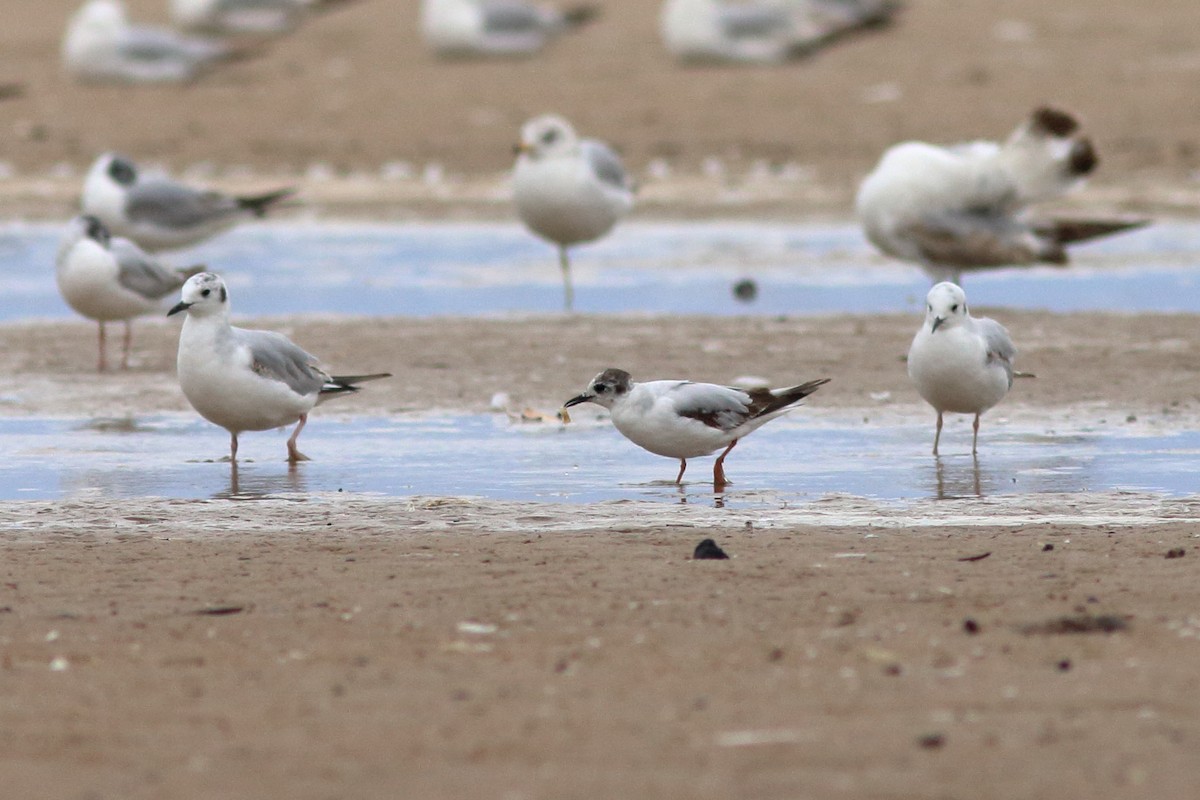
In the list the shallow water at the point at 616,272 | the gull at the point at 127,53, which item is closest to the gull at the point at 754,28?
the gull at the point at 127,53

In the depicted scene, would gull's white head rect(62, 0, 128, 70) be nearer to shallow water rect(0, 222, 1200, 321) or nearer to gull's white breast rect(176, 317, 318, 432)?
shallow water rect(0, 222, 1200, 321)

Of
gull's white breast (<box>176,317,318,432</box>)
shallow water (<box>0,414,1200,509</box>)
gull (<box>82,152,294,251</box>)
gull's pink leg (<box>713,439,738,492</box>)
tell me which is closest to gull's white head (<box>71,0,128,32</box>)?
gull (<box>82,152,294,251</box>)

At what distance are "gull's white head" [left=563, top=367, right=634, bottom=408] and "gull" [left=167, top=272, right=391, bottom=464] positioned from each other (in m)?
1.32

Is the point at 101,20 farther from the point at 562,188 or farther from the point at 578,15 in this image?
the point at 562,188

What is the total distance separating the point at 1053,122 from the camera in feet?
48.6

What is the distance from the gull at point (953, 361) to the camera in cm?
863

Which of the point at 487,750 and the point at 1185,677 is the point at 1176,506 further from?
the point at 487,750

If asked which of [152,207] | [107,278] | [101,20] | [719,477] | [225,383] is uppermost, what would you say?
[101,20]

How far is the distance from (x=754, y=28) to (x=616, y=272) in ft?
38.0

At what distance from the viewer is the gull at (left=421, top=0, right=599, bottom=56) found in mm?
26219

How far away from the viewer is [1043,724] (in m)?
4.69

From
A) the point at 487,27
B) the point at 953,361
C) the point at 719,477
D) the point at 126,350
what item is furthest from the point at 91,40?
the point at 719,477

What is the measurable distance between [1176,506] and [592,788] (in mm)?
3911

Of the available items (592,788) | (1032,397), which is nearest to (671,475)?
(1032,397)
